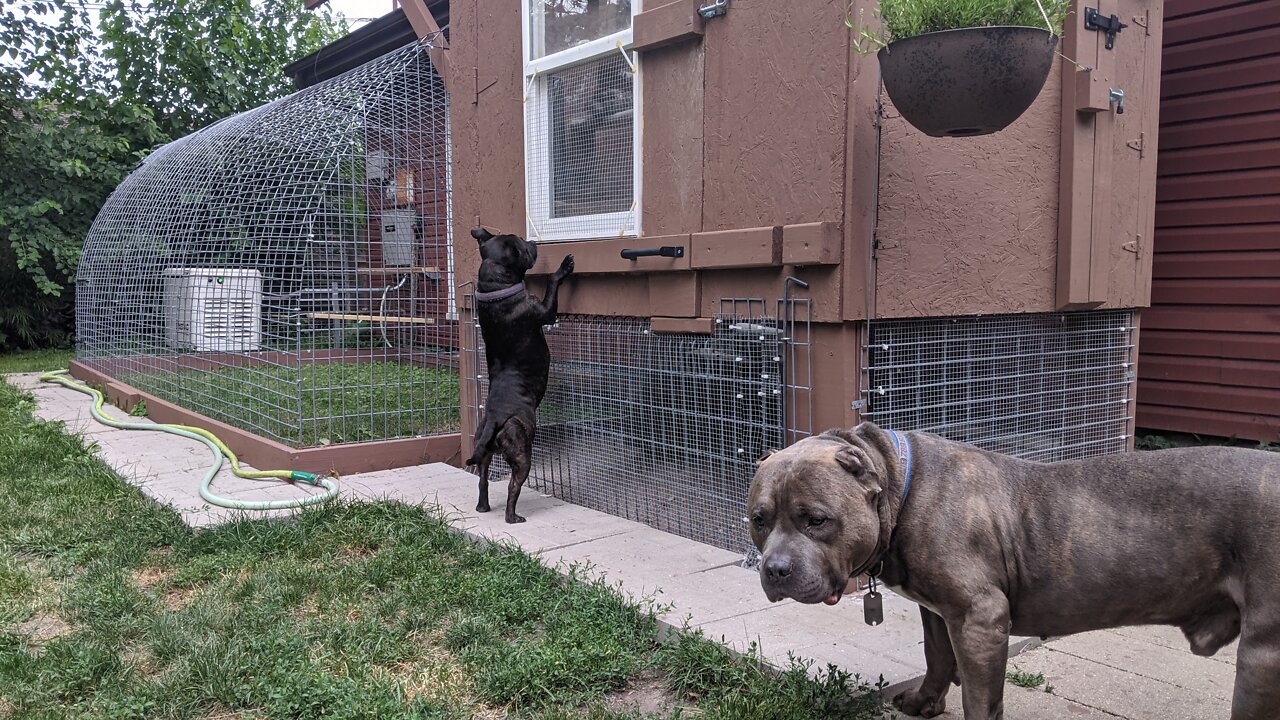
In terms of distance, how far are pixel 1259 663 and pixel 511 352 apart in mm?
3791

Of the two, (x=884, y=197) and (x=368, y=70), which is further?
(x=368, y=70)

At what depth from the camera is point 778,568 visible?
2320mm

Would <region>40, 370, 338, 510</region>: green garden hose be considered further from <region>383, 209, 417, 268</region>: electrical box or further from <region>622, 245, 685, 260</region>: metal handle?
<region>622, 245, 685, 260</region>: metal handle

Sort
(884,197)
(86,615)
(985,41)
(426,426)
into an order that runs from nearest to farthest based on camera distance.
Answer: (985,41) → (86,615) → (884,197) → (426,426)

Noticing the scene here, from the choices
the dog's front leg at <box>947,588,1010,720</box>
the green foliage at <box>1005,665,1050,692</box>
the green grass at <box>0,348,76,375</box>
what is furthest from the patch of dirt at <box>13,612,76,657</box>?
the green grass at <box>0,348,76,375</box>

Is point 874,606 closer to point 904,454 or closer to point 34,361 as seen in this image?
point 904,454

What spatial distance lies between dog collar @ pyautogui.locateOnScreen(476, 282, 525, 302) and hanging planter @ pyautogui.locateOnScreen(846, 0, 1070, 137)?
97.2 inches

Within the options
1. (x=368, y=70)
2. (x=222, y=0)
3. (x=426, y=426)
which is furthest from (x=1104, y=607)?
(x=222, y=0)

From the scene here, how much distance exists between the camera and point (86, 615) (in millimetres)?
3678

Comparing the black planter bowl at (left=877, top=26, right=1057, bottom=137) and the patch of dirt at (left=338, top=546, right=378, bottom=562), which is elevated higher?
the black planter bowl at (left=877, top=26, right=1057, bottom=137)

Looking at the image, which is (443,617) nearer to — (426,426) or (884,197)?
(884,197)

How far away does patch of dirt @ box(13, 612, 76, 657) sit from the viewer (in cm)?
345

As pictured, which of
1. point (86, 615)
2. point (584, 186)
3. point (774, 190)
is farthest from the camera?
point (584, 186)

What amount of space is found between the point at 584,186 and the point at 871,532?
11.3 ft
